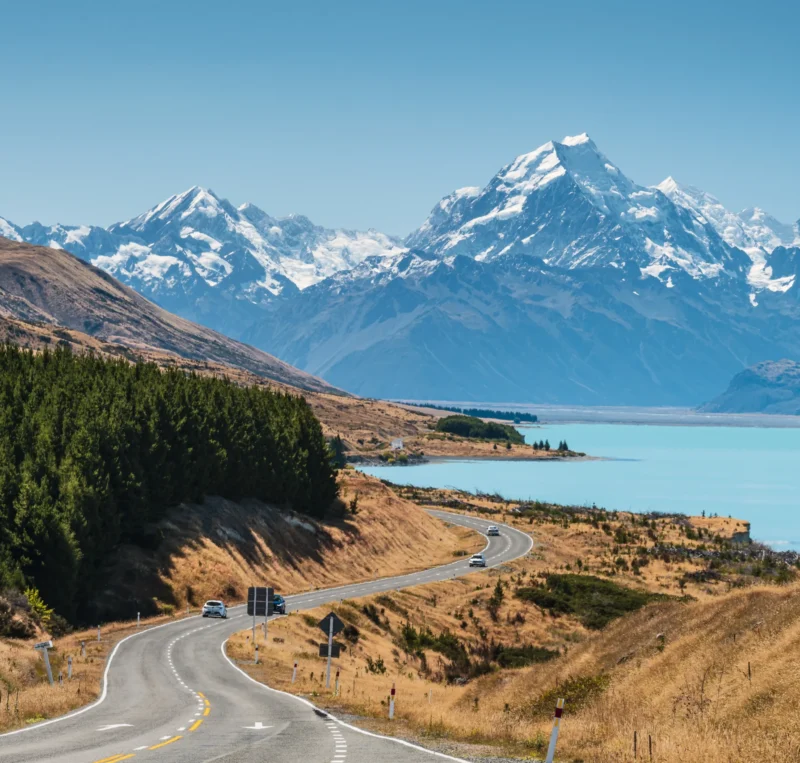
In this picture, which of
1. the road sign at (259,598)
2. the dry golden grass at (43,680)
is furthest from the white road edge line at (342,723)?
the dry golden grass at (43,680)

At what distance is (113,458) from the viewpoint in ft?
251

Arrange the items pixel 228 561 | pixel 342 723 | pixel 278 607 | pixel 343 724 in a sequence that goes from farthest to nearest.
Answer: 1. pixel 228 561
2. pixel 278 607
3. pixel 342 723
4. pixel 343 724

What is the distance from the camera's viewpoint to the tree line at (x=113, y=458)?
206ft

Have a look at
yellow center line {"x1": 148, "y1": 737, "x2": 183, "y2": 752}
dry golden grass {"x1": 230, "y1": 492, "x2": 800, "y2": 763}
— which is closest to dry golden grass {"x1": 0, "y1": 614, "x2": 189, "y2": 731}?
yellow center line {"x1": 148, "y1": 737, "x2": 183, "y2": 752}

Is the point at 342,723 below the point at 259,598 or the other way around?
below

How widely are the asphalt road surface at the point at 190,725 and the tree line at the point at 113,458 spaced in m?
9.64

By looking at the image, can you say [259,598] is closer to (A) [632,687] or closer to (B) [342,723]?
(B) [342,723]

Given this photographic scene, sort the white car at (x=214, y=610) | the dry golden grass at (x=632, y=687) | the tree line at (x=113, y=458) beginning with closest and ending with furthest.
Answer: the dry golden grass at (x=632, y=687)
the tree line at (x=113, y=458)
the white car at (x=214, y=610)

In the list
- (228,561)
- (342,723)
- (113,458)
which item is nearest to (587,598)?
(228,561)

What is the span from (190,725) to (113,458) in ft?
155

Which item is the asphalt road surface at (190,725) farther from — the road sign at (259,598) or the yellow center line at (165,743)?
the road sign at (259,598)

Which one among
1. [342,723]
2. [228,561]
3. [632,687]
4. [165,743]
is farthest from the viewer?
[228,561]

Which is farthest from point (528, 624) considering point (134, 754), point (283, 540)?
point (134, 754)

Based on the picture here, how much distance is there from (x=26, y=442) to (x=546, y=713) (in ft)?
158
